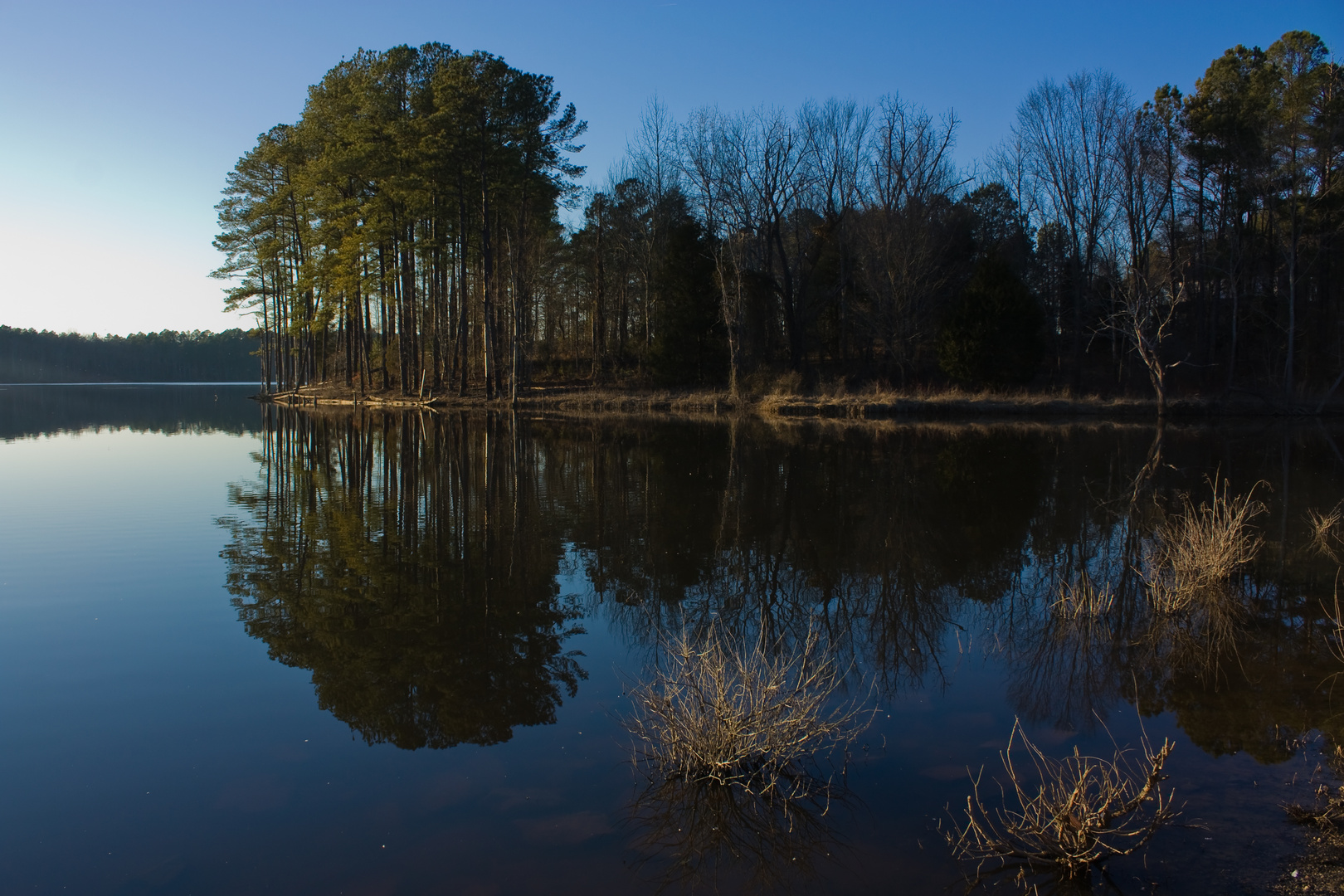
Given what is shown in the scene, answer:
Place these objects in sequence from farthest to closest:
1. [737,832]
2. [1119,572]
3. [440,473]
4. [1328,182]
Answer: [1328,182]
[440,473]
[1119,572]
[737,832]

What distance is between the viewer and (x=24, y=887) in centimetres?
380

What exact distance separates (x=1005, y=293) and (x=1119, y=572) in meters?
30.4

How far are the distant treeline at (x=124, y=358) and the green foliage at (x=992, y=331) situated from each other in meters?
122

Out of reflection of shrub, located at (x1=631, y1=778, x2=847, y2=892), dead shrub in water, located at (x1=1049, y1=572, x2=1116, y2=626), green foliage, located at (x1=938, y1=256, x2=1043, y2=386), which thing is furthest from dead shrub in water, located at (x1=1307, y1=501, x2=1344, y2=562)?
green foliage, located at (x1=938, y1=256, x2=1043, y2=386)

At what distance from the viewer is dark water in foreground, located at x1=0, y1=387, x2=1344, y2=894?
4078mm

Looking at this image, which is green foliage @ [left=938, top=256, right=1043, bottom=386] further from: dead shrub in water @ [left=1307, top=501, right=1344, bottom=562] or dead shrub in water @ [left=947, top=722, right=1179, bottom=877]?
dead shrub in water @ [left=947, top=722, right=1179, bottom=877]

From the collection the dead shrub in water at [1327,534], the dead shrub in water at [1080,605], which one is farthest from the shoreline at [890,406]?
the dead shrub in water at [1080,605]

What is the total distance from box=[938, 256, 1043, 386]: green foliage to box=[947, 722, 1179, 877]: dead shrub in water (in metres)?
34.9

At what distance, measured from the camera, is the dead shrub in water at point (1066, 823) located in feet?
12.6

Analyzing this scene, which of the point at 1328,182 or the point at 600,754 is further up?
the point at 1328,182

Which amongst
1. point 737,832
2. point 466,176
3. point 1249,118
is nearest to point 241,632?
point 737,832

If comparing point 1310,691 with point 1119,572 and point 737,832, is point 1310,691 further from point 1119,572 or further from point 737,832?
point 737,832

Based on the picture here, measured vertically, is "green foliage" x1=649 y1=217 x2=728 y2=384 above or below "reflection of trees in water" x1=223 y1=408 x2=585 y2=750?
above

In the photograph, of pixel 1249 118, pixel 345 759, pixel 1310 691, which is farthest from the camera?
pixel 1249 118
